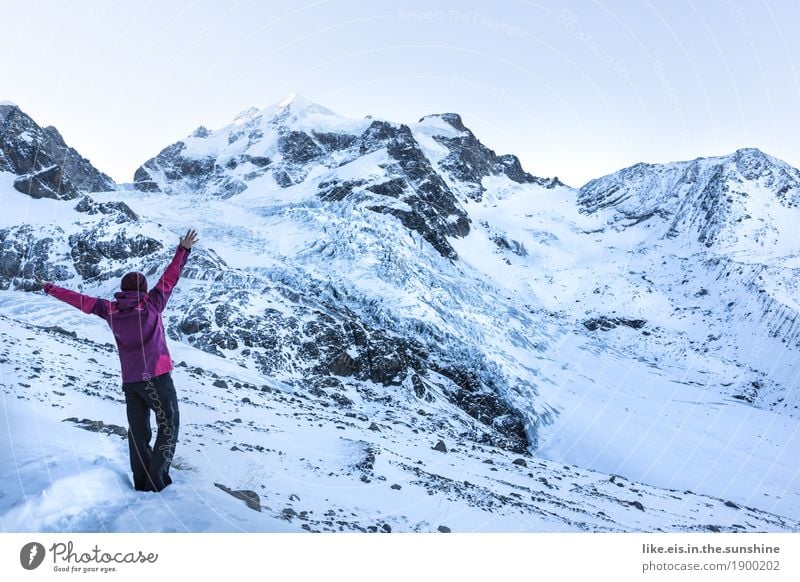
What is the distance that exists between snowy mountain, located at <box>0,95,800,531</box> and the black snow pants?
1.02 feet

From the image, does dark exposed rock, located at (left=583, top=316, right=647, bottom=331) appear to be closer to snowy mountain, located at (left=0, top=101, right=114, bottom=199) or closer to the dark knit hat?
snowy mountain, located at (left=0, top=101, right=114, bottom=199)

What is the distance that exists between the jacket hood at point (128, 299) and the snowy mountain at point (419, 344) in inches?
78.2

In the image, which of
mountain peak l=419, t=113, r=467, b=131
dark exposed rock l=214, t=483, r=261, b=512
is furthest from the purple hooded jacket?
mountain peak l=419, t=113, r=467, b=131

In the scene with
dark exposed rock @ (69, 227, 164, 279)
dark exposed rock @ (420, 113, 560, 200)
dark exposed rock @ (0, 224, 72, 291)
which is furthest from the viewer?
dark exposed rock @ (420, 113, 560, 200)

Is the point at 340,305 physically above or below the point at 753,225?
below

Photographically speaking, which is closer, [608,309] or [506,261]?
[608,309]

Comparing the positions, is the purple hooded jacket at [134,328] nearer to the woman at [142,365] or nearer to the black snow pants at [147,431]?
the woman at [142,365]

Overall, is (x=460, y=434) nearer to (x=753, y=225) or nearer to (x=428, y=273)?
(x=428, y=273)

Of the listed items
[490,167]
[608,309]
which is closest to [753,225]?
[608,309]

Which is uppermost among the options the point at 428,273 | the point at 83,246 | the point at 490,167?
the point at 490,167

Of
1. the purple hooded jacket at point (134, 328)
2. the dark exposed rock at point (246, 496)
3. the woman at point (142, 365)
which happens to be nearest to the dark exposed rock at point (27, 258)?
the dark exposed rock at point (246, 496)

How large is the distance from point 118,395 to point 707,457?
37703mm

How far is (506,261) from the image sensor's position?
87.0 metres

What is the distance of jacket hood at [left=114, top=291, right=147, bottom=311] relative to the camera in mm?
5508
